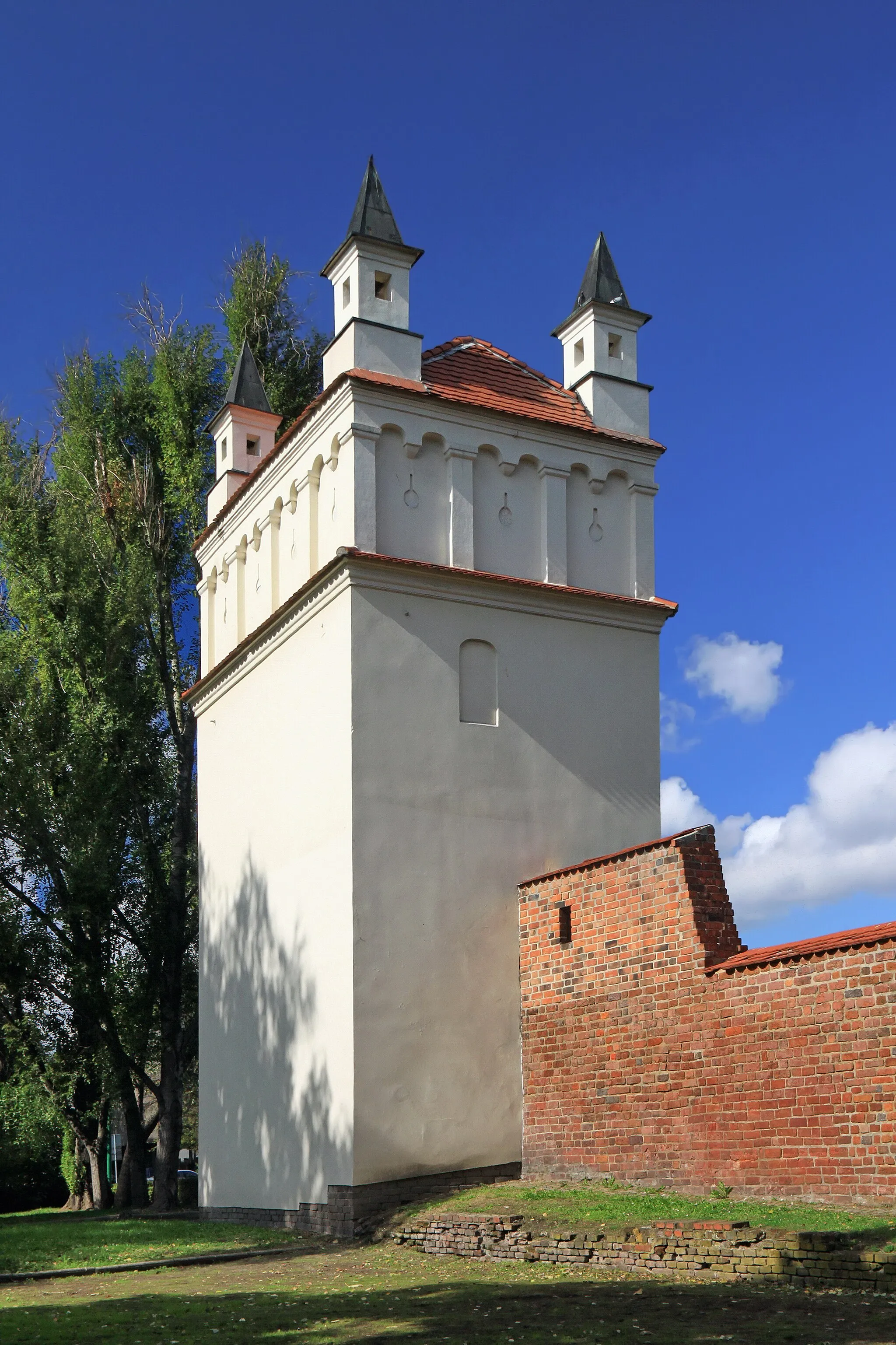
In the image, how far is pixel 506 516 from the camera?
1529 cm

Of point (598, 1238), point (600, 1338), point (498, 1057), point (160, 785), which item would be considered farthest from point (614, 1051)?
point (160, 785)

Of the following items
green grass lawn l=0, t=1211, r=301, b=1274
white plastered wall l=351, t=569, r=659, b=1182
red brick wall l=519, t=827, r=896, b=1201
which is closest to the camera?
red brick wall l=519, t=827, r=896, b=1201

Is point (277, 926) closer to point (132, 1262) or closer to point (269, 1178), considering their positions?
point (269, 1178)

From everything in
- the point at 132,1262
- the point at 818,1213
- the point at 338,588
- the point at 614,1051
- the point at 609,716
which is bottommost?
the point at 132,1262

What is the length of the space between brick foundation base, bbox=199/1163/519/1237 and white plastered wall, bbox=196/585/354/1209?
0.19 m

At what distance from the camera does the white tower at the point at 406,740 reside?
1330 centimetres

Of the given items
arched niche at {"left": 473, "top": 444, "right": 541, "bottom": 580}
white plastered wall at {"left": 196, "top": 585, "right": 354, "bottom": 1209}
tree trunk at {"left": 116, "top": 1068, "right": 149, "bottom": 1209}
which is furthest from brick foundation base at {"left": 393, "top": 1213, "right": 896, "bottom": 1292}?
tree trunk at {"left": 116, "top": 1068, "right": 149, "bottom": 1209}

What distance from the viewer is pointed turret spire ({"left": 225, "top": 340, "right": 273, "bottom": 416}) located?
760 inches

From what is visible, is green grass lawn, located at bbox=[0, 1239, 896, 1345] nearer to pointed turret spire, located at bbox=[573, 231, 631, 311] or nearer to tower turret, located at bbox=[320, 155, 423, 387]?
tower turret, located at bbox=[320, 155, 423, 387]

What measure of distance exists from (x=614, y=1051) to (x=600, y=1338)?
17.3 ft

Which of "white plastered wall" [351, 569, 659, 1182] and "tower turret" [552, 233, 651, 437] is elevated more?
"tower turret" [552, 233, 651, 437]

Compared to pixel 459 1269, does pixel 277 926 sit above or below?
above

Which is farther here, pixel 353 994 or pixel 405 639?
pixel 405 639

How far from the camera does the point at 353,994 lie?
42.7ft
